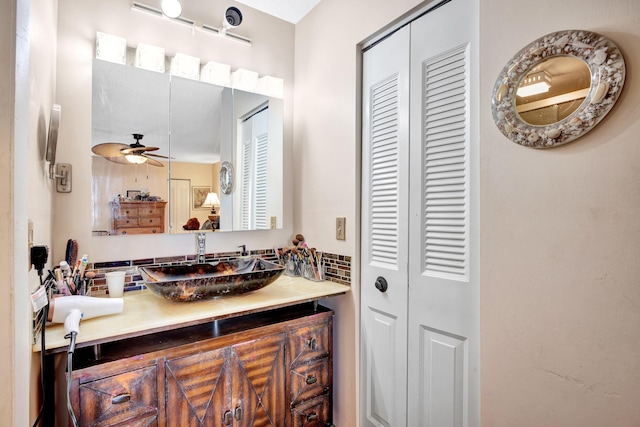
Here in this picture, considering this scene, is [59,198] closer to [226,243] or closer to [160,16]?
[226,243]

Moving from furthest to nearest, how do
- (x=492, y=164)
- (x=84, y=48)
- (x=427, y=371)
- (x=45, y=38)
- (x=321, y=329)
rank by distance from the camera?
(x=321, y=329) < (x=84, y=48) < (x=427, y=371) < (x=45, y=38) < (x=492, y=164)

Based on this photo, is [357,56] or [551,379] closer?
[551,379]

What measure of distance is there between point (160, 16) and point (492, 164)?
1801mm

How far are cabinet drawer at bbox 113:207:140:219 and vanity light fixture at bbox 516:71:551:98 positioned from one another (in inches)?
67.7

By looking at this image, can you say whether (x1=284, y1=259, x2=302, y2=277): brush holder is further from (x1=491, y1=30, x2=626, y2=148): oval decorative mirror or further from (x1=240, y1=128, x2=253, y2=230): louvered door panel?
(x1=491, y1=30, x2=626, y2=148): oval decorative mirror

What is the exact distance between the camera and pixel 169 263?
5.73 feet

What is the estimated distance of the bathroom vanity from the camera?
113 cm

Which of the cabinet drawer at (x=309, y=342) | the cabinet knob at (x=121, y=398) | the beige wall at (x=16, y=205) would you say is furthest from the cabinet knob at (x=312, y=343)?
the beige wall at (x=16, y=205)

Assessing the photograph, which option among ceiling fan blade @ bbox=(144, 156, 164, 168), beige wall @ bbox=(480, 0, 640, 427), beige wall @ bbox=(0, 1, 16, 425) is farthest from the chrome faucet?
beige wall @ bbox=(480, 0, 640, 427)

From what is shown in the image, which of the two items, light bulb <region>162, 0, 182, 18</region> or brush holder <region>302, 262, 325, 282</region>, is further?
brush holder <region>302, 262, 325, 282</region>

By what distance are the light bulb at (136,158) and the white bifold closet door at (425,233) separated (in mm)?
1154

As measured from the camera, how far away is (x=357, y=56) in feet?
5.58

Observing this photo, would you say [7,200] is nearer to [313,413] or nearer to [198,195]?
[198,195]

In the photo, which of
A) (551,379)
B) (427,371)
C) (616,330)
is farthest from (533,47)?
(427,371)
